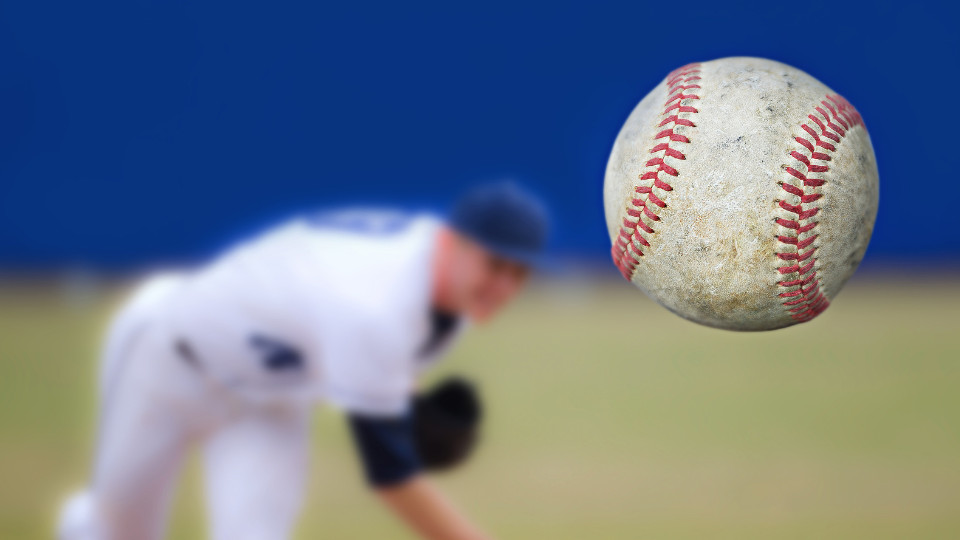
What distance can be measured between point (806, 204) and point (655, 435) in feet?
5.66

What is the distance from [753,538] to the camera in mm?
1822

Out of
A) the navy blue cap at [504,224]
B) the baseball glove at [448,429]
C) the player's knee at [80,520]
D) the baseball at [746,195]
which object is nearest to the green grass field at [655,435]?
the player's knee at [80,520]

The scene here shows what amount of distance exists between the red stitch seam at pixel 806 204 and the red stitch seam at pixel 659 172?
115 millimetres

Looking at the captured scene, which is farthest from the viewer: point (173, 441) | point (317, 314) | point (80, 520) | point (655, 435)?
point (655, 435)

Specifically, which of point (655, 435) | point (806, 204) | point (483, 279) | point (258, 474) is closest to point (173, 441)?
point (258, 474)

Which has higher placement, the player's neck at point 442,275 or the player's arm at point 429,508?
the player's neck at point 442,275

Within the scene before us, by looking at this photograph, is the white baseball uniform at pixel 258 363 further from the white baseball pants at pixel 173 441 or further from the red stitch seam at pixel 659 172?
A: the red stitch seam at pixel 659 172

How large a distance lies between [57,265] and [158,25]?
1.39 metres

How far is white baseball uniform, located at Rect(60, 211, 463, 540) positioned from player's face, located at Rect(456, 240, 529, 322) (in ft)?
0.19

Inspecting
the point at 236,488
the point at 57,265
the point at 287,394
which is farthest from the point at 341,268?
the point at 57,265

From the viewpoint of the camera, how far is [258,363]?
1.41 metres

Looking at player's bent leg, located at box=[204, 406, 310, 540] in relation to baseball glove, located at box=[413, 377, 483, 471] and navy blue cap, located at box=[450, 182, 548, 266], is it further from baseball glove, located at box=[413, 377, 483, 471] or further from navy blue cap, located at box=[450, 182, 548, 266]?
navy blue cap, located at box=[450, 182, 548, 266]

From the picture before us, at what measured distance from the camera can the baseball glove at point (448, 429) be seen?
1626 mm

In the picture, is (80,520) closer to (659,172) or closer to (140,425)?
(140,425)
